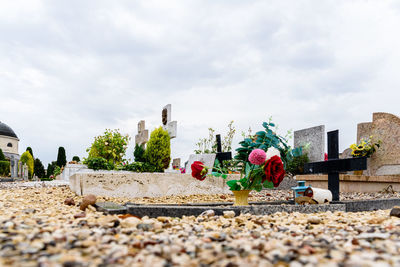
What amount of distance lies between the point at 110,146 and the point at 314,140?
24.8 feet

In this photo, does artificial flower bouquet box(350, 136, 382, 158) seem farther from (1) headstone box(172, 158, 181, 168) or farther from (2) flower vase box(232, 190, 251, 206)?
(1) headstone box(172, 158, 181, 168)

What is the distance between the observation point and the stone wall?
5750 millimetres

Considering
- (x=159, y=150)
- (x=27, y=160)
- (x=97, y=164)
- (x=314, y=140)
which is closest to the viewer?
(x=314, y=140)

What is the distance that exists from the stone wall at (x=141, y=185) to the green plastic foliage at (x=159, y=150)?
4.89m

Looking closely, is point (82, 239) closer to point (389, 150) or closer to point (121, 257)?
point (121, 257)

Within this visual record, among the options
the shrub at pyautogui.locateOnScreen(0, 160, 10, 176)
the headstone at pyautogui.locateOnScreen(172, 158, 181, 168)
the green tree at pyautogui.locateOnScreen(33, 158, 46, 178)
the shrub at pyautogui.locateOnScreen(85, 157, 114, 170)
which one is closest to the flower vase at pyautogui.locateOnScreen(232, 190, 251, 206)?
the shrub at pyautogui.locateOnScreen(85, 157, 114, 170)

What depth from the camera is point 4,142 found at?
118ft

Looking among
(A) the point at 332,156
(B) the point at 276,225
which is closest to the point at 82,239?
(B) the point at 276,225

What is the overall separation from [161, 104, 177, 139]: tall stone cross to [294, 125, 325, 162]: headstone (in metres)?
4.66

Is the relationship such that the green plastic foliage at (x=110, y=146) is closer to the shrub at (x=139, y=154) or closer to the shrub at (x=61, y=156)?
the shrub at (x=139, y=154)

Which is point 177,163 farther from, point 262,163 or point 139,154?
point 262,163

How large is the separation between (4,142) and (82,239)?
39873 millimetres

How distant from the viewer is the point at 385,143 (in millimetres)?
8875

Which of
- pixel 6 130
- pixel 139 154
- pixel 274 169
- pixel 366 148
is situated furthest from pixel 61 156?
pixel 274 169
